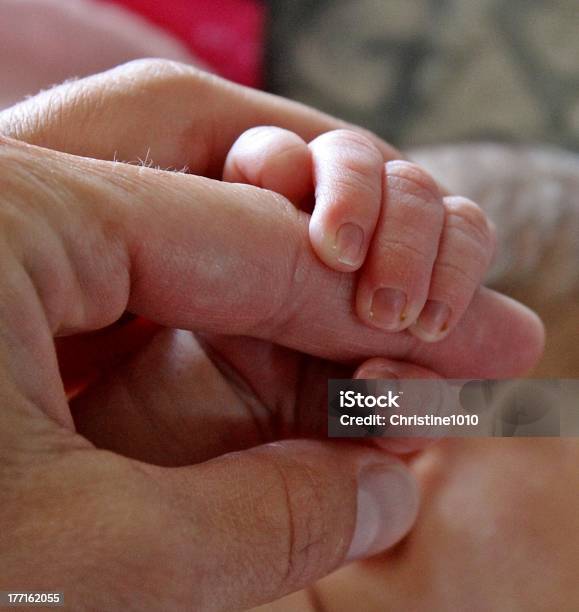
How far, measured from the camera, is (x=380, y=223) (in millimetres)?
498

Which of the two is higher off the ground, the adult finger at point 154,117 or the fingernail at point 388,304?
the adult finger at point 154,117

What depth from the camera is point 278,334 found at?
50 cm

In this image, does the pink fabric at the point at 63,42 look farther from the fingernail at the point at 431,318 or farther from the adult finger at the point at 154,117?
the fingernail at the point at 431,318

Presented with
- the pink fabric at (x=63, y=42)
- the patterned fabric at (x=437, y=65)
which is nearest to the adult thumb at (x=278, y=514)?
the pink fabric at (x=63, y=42)

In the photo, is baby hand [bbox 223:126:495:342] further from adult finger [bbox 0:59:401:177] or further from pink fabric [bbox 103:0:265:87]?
pink fabric [bbox 103:0:265:87]

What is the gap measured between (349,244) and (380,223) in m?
0.04

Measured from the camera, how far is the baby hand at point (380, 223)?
48 cm

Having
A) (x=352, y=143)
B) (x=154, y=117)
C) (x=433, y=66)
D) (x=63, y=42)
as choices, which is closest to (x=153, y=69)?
(x=154, y=117)

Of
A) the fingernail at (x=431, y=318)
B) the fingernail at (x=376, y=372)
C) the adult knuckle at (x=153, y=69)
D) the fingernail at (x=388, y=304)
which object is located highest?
the adult knuckle at (x=153, y=69)

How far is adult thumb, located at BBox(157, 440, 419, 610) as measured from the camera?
388mm

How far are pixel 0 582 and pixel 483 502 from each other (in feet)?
1.17

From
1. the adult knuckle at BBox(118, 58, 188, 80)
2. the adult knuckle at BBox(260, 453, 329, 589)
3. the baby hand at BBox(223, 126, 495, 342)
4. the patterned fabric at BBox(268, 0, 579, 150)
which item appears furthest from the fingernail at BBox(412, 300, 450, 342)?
the patterned fabric at BBox(268, 0, 579, 150)

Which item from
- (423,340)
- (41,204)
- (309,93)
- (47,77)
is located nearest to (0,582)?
(41,204)

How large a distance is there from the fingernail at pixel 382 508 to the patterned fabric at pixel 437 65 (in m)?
0.85
